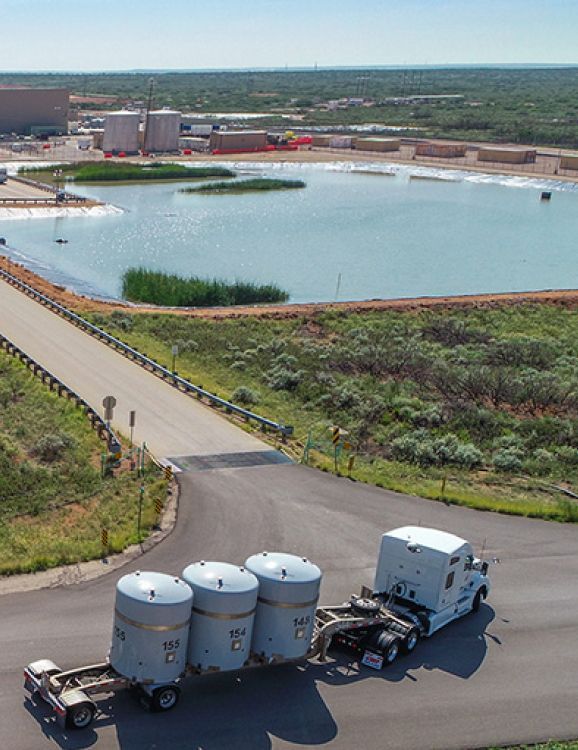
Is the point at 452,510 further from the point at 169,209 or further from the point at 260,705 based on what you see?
the point at 169,209

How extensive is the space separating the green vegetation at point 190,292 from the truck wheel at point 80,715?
41312 millimetres

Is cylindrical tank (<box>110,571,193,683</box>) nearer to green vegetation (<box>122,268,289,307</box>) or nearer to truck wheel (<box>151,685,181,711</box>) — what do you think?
truck wheel (<box>151,685,181,711</box>)

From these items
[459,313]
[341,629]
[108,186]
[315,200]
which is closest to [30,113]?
[108,186]

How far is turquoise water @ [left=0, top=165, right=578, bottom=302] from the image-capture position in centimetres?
6612

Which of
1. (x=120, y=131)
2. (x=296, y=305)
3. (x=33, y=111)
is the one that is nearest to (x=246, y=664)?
(x=296, y=305)

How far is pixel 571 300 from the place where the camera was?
194 ft

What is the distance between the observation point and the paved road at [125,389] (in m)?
29.3

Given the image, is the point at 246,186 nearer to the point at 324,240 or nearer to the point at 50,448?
the point at 324,240

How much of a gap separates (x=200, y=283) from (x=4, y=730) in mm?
44195

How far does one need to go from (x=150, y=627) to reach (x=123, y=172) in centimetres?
10041

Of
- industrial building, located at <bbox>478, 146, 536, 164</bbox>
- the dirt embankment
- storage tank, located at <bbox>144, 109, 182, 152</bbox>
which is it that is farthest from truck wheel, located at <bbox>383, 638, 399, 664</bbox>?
industrial building, located at <bbox>478, 146, 536, 164</bbox>

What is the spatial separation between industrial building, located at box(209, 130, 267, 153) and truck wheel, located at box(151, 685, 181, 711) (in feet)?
431

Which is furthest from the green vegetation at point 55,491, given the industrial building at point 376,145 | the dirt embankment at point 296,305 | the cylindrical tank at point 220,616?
the industrial building at point 376,145

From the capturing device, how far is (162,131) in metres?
135
